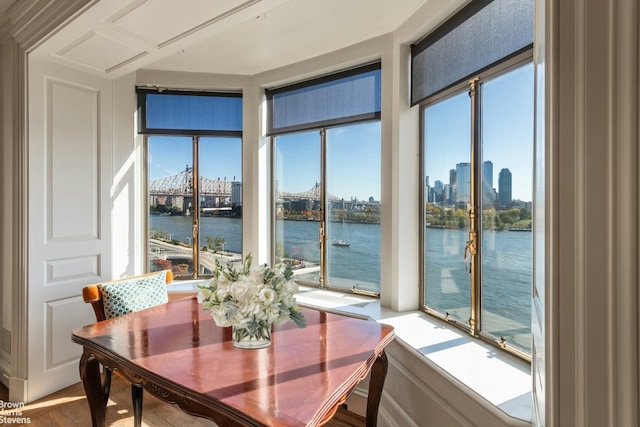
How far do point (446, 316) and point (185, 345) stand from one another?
156 cm

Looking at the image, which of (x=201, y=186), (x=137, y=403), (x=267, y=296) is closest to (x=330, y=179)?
(x=201, y=186)

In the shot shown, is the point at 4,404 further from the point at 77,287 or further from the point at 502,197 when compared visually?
the point at 502,197

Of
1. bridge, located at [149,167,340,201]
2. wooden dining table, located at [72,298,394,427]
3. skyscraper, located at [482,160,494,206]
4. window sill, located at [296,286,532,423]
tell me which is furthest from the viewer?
bridge, located at [149,167,340,201]

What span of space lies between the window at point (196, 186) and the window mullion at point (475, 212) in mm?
2193

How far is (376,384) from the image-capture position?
1805 millimetres

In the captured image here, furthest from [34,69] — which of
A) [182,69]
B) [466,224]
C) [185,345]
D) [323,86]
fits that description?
[466,224]

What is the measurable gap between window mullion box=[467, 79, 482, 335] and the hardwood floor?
106cm

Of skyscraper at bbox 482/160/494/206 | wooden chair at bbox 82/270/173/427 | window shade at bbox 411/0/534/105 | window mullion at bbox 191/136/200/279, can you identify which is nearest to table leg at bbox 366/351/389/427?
skyscraper at bbox 482/160/494/206

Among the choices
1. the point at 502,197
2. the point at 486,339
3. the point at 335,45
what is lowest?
the point at 486,339

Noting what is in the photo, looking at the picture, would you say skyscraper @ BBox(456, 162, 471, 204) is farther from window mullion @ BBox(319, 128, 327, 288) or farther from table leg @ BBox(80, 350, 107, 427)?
table leg @ BBox(80, 350, 107, 427)

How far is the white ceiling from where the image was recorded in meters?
1.98

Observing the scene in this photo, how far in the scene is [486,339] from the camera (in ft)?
6.33

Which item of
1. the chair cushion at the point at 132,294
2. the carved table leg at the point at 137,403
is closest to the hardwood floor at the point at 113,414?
the carved table leg at the point at 137,403

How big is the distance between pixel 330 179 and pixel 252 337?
1791 millimetres
